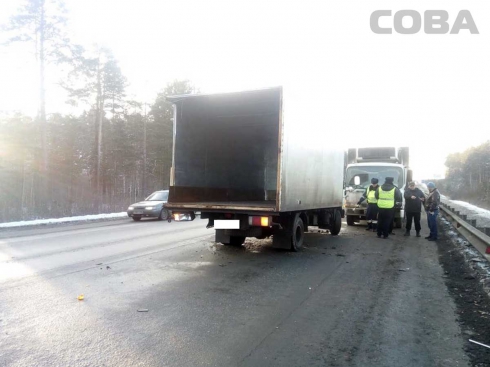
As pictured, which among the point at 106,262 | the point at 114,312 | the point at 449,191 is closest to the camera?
the point at 114,312

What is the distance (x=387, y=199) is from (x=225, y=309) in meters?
8.26

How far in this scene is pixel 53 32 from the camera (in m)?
22.5

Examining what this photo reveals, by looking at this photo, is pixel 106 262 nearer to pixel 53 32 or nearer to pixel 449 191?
pixel 53 32

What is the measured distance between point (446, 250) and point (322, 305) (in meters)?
6.04

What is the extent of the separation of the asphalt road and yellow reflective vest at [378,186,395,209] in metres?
2.84

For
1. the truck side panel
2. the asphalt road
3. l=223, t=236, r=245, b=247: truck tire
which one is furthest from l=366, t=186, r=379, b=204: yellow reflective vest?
l=223, t=236, r=245, b=247: truck tire

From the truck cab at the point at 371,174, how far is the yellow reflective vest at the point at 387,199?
2547mm

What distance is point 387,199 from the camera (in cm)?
1152

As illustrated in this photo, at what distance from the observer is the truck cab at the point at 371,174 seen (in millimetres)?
14375

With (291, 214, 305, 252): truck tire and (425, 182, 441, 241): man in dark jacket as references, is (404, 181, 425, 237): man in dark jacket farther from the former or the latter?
(291, 214, 305, 252): truck tire

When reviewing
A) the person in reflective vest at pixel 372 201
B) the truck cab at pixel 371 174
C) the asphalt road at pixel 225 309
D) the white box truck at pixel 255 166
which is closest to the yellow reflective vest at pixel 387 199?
the person in reflective vest at pixel 372 201

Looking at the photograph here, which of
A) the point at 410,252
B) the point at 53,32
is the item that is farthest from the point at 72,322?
the point at 53,32

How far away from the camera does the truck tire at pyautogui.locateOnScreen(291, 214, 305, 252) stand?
865 centimetres

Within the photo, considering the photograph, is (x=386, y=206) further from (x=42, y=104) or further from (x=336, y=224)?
(x=42, y=104)
